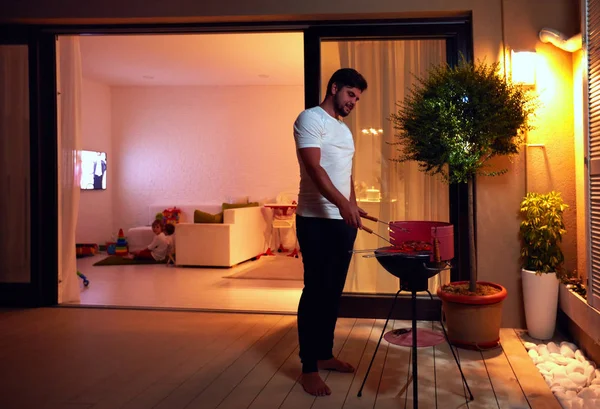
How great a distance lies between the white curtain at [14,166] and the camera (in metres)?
4.47

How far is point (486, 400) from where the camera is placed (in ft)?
8.12

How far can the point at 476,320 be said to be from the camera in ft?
10.6

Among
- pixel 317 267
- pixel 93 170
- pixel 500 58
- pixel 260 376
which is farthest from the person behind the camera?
pixel 93 170

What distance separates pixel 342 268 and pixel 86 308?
259 centimetres

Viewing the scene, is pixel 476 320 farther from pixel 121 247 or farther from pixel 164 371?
pixel 121 247

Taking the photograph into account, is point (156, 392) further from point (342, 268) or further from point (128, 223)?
point (128, 223)

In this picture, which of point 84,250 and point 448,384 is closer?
point 448,384

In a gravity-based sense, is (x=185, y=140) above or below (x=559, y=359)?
above

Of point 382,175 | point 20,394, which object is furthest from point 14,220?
point 382,175

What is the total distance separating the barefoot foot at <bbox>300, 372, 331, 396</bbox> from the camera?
252 centimetres

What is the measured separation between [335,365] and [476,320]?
937mm

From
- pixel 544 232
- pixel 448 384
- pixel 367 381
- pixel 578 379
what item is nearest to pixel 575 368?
pixel 578 379

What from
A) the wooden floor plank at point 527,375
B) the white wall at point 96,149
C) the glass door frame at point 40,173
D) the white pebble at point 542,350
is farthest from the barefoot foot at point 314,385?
the white wall at point 96,149

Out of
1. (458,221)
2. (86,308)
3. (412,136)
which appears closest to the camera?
(412,136)
